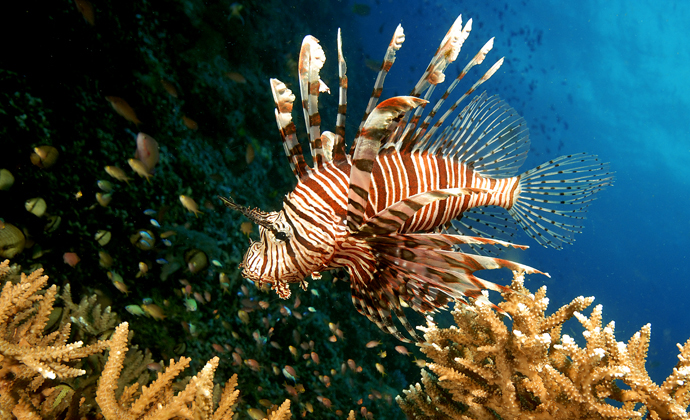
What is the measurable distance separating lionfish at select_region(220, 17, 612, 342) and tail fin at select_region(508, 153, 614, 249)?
0.94 feet

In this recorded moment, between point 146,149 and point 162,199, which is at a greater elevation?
point 146,149

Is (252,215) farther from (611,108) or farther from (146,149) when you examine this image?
(611,108)

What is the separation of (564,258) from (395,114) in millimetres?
46069

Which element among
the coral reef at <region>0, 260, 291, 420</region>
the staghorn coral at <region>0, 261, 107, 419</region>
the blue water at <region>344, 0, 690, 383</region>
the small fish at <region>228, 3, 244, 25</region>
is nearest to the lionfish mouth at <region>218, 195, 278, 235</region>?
the coral reef at <region>0, 260, 291, 420</region>

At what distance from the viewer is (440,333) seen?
2.27 metres

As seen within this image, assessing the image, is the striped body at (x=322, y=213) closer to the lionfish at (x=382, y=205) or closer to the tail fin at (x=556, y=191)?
the lionfish at (x=382, y=205)

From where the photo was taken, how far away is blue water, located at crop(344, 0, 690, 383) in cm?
2308

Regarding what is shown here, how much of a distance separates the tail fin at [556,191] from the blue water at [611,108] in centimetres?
1522

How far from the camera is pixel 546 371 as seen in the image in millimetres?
1669

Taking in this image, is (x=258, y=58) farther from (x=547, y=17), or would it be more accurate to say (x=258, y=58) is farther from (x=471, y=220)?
(x=547, y=17)

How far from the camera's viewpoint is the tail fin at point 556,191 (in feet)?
8.45

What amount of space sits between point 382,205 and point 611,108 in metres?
37.3

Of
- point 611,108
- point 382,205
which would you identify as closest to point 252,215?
point 382,205

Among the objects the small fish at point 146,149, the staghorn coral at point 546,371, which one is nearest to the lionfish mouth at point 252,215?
the staghorn coral at point 546,371
